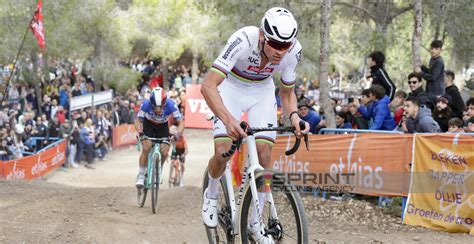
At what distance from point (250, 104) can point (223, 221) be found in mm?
1237

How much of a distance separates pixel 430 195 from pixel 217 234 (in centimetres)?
406

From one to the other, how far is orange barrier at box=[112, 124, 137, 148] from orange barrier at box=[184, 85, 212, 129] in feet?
12.6

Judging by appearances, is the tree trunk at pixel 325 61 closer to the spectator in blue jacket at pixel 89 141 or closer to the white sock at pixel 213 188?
the white sock at pixel 213 188

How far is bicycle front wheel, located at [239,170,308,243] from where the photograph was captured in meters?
5.39

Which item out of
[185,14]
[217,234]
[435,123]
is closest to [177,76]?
[185,14]

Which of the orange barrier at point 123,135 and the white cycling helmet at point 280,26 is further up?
the white cycling helmet at point 280,26

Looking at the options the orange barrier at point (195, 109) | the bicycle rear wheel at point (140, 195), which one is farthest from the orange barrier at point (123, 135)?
the bicycle rear wheel at point (140, 195)

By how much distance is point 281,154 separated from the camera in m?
12.4

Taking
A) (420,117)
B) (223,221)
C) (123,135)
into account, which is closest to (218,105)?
(223,221)

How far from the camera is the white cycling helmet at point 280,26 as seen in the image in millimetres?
5355

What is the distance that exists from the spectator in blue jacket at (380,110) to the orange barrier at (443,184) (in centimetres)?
134

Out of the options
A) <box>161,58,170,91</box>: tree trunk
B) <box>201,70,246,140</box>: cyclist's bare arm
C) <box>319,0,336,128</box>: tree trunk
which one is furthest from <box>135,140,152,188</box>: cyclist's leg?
<box>161,58,170,91</box>: tree trunk

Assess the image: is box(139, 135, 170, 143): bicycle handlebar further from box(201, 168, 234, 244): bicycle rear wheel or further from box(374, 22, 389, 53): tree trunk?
box(374, 22, 389, 53): tree trunk

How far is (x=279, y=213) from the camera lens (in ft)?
18.5
